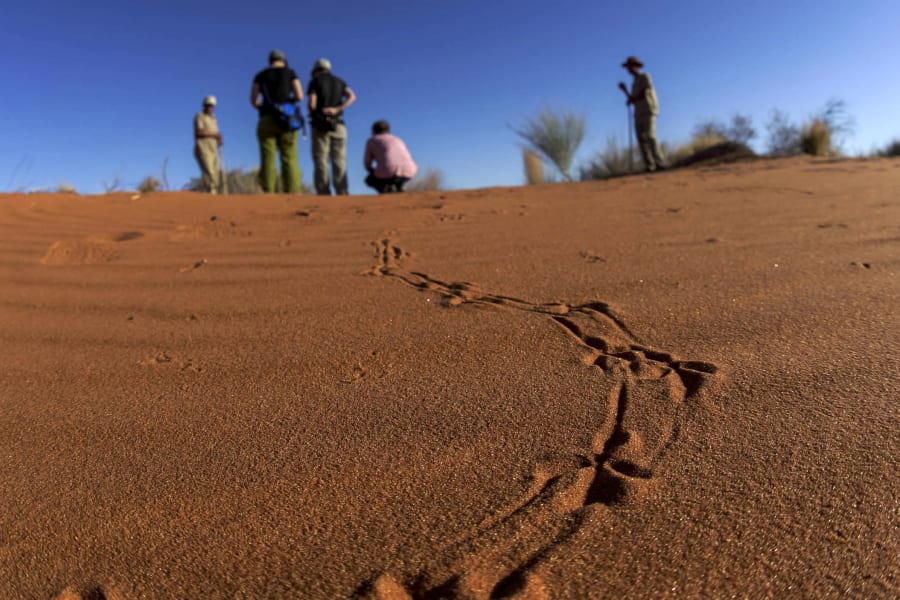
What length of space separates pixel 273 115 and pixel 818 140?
980cm

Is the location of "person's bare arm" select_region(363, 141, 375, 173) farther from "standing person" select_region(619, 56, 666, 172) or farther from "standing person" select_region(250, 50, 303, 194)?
"standing person" select_region(619, 56, 666, 172)

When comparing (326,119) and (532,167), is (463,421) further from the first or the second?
(532,167)

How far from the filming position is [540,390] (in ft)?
5.60

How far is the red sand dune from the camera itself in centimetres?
108

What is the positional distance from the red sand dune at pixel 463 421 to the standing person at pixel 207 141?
468 cm

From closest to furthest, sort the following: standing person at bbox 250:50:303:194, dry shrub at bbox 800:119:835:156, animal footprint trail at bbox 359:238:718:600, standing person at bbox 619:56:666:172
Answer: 1. animal footprint trail at bbox 359:238:718:600
2. standing person at bbox 250:50:303:194
3. standing person at bbox 619:56:666:172
4. dry shrub at bbox 800:119:835:156

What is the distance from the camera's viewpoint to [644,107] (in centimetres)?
859

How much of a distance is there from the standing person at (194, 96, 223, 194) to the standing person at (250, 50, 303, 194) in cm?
180

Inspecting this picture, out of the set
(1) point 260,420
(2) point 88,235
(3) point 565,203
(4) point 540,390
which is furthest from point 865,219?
(2) point 88,235

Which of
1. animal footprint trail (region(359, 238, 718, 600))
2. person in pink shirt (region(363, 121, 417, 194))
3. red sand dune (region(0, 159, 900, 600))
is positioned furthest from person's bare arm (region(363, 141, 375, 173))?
animal footprint trail (region(359, 238, 718, 600))

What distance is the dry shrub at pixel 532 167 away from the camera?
14.3 metres

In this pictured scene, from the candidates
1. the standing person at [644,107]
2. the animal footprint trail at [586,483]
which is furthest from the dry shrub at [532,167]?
the animal footprint trail at [586,483]

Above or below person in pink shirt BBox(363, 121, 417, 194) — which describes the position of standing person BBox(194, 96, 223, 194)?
above

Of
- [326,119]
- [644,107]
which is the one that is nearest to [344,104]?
[326,119]
